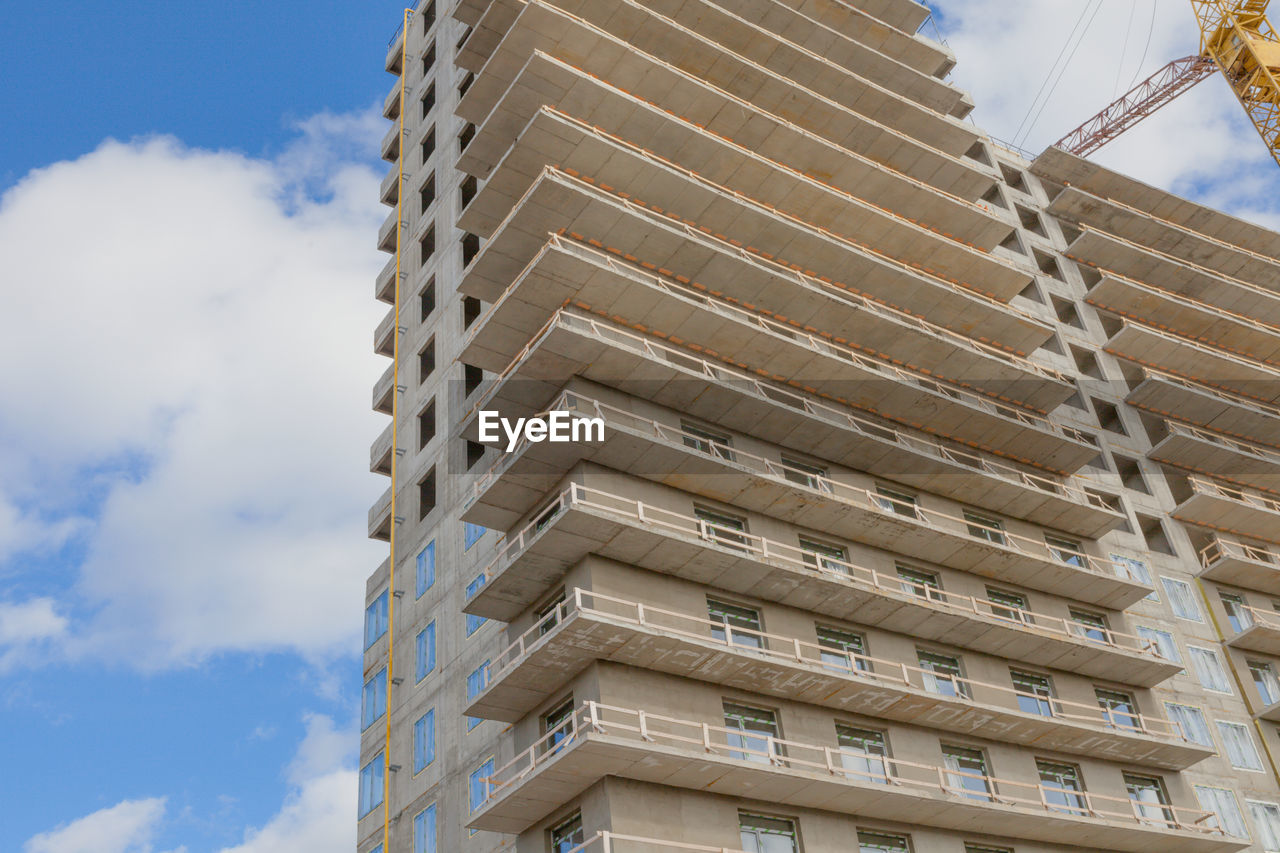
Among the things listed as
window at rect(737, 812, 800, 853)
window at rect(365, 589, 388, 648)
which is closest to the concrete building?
window at rect(737, 812, 800, 853)

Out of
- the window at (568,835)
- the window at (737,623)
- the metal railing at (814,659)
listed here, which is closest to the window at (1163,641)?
the metal railing at (814,659)

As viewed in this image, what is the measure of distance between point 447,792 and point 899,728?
1542 centimetres

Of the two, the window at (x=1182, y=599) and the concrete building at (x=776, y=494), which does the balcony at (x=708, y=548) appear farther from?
the window at (x=1182, y=599)

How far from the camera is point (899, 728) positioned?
121 ft

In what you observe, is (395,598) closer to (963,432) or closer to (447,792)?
(447,792)

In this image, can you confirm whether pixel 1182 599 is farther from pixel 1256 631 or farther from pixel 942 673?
pixel 942 673

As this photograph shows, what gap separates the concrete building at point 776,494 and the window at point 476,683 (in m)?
0.18

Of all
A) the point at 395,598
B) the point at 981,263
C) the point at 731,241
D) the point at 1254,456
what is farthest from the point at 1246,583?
the point at 395,598

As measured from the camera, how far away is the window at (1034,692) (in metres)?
41.1

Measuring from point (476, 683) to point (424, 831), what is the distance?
5.48 metres

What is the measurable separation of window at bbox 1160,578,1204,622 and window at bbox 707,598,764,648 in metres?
23.0

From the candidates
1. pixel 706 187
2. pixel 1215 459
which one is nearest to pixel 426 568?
pixel 706 187

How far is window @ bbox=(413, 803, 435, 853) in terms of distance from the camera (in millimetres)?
39438

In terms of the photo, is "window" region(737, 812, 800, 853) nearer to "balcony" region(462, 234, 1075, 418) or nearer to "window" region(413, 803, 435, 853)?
"window" region(413, 803, 435, 853)
